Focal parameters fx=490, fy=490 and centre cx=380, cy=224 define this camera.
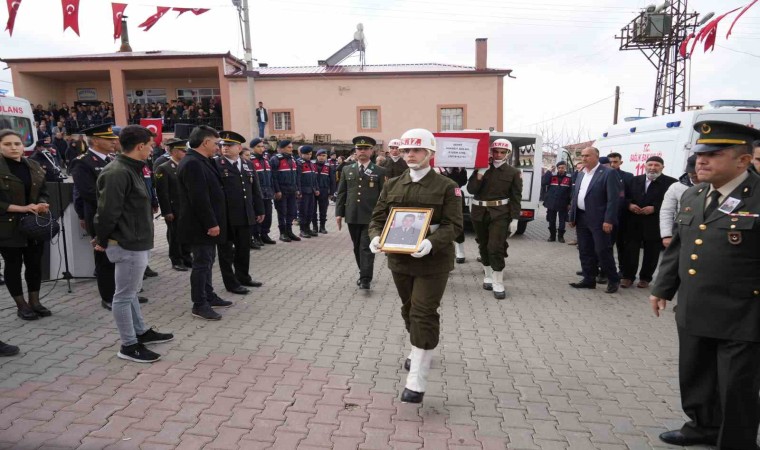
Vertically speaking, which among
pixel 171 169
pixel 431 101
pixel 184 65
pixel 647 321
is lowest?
pixel 647 321

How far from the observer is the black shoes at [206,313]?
5.44 m

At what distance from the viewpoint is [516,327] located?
5473mm

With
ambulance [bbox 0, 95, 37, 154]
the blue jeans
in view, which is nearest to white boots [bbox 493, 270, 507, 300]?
the blue jeans

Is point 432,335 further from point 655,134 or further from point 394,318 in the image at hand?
point 655,134

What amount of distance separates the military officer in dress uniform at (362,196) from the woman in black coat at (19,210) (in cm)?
357

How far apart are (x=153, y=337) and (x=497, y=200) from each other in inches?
178

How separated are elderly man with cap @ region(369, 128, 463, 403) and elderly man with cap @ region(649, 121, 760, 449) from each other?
5.05ft

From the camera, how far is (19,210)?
15.9ft

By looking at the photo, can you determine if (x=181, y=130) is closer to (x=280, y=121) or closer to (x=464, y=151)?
(x=464, y=151)

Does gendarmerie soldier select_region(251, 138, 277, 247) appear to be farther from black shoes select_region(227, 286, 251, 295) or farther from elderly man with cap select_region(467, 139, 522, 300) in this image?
elderly man with cap select_region(467, 139, 522, 300)

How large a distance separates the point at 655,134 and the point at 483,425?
8.44 metres

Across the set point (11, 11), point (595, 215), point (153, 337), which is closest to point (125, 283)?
point (153, 337)

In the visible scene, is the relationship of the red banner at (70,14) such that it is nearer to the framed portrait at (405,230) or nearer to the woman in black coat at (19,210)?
the woman in black coat at (19,210)

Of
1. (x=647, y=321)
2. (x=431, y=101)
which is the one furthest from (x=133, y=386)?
(x=431, y=101)
